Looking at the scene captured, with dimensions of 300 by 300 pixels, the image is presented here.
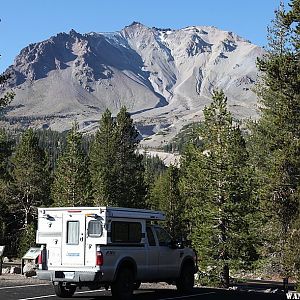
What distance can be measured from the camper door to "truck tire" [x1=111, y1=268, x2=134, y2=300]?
1181mm

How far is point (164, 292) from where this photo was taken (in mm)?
20078

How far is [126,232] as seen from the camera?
1733cm

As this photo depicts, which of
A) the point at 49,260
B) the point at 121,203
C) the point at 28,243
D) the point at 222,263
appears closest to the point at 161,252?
the point at 49,260

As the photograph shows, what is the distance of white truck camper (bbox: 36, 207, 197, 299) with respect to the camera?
16422 millimetres

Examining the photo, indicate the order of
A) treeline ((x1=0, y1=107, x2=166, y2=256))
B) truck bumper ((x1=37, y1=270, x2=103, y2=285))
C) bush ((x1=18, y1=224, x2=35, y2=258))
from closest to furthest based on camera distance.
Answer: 1. truck bumper ((x1=37, y1=270, x2=103, y2=285))
2. bush ((x1=18, y1=224, x2=35, y2=258))
3. treeline ((x1=0, y1=107, x2=166, y2=256))

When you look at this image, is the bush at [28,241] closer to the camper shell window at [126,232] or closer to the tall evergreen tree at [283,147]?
the tall evergreen tree at [283,147]

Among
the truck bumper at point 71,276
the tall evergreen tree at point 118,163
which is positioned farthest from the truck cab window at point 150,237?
the tall evergreen tree at point 118,163

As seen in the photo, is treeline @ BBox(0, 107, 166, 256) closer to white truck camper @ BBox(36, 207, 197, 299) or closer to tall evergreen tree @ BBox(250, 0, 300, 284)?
tall evergreen tree @ BBox(250, 0, 300, 284)

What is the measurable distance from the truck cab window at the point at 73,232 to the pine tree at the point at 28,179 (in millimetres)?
39789

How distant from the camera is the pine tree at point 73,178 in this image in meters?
48.9

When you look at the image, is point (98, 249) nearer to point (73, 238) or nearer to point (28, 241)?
point (73, 238)

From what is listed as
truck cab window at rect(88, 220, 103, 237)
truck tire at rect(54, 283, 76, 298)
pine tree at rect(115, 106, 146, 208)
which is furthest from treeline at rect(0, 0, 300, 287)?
pine tree at rect(115, 106, 146, 208)

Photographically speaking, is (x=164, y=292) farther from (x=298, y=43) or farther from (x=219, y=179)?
(x=298, y=43)

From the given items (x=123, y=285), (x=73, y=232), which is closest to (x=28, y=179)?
(x=73, y=232)
